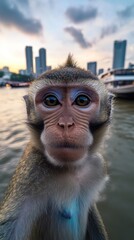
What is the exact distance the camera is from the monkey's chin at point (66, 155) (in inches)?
62.9

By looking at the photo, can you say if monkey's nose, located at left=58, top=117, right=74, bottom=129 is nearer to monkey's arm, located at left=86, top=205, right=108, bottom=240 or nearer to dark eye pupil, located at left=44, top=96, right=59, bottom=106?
dark eye pupil, located at left=44, top=96, right=59, bottom=106

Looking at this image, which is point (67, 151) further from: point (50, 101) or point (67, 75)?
point (67, 75)

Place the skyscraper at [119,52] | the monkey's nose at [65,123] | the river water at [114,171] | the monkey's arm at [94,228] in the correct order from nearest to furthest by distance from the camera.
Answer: the monkey's nose at [65,123], the monkey's arm at [94,228], the river water at [114,171], the skyscraper at [119,52]

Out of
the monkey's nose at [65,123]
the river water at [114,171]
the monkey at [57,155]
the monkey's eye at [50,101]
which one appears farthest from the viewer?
the river water at [114,171]

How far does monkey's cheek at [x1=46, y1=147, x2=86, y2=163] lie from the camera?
1.60 m

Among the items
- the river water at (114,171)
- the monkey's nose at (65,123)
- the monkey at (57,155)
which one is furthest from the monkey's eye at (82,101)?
the river water at (114,171)

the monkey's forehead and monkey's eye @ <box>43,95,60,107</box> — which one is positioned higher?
the monkey's forehead

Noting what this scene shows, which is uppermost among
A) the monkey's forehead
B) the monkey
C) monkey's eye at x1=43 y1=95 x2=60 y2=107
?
the monkey's forehead

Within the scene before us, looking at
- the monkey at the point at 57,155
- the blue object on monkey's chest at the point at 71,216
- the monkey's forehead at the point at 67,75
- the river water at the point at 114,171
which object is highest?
the monkey's forehead at the point at 67,75

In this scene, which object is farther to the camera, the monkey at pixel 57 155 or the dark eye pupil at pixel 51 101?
the dark eye pupil at pixel 51 101

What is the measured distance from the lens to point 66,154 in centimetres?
161

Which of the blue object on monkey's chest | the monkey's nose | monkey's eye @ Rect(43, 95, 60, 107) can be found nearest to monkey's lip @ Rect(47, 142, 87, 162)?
the monkey's nose

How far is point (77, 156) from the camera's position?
5.39 feet

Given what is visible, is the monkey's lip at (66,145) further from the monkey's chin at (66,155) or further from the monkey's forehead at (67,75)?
the monkey's forehead at (67,75)
